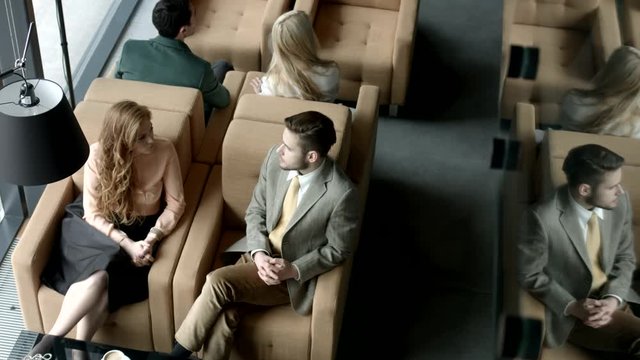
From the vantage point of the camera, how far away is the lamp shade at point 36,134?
2943 mm

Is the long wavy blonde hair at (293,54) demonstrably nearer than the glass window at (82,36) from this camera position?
Yes

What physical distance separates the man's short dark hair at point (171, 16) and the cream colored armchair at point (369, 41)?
1.10 metres

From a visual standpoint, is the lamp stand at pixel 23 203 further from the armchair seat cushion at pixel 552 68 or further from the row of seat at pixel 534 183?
the armchair seat cushion at pixel 552 68

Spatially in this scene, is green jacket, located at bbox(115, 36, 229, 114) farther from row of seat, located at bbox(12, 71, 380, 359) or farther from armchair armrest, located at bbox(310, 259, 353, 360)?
armchair armrest, located at bbox(310, 259, 353, 360)

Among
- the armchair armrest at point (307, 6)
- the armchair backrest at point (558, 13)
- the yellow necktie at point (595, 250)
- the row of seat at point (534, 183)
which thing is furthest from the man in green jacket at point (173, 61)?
the yellow necktie at point (595, 250)

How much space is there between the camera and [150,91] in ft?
14.9

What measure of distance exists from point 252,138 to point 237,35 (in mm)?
1638

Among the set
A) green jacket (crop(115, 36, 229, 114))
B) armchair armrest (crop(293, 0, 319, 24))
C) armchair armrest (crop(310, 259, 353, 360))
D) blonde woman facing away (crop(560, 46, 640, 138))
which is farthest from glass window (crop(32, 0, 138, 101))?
blonde woman facing away (crop(560, 46, 640, 138))

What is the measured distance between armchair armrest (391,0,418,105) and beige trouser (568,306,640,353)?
263cm

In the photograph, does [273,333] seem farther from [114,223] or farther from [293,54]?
[293,54]

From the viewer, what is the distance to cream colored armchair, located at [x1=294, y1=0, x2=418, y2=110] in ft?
18.5

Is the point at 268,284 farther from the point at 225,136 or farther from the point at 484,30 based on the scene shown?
the point at 484,30

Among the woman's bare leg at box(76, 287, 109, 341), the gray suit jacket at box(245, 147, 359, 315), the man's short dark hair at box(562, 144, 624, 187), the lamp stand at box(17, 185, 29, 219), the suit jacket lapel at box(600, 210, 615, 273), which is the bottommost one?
the lamp stand at box(17, 185, 29, 219)

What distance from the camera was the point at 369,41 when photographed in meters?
5.78
